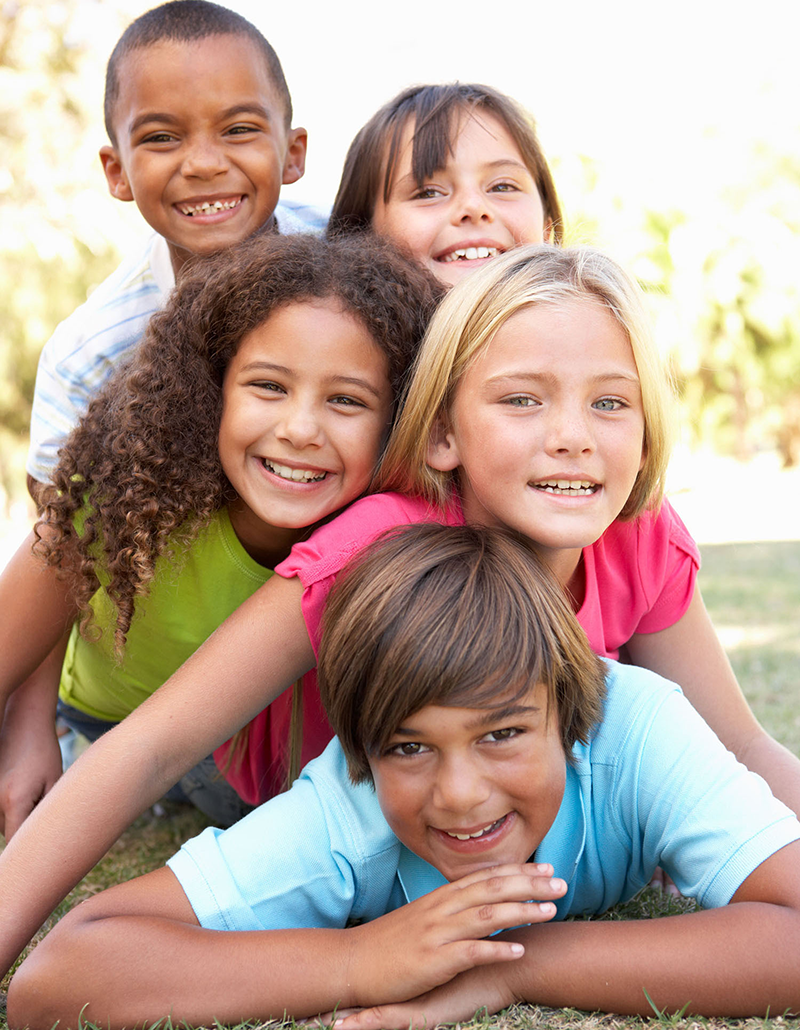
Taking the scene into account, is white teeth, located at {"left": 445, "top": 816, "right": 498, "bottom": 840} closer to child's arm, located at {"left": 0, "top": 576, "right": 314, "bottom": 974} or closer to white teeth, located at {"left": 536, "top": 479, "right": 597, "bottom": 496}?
child's arm, located at {"left": 0, "top": 576, "right": 314, "bottom": 974}

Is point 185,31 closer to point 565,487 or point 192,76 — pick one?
point 192,76

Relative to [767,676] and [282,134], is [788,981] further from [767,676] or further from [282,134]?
[767,676]

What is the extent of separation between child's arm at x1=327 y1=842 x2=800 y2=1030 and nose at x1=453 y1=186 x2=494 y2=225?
6.56 feet

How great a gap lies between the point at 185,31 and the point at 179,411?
4.75ft

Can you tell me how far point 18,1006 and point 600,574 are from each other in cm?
160

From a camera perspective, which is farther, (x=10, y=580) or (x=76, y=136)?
(x=76, y=136)

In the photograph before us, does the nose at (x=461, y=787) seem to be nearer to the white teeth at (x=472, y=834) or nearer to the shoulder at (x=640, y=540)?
the white teeth at (x=472, y=834)

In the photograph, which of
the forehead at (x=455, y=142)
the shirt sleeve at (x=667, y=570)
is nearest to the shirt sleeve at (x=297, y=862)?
the shirt sleeve at (x=667, y=570)

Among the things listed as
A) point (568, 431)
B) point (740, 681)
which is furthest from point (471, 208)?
point (740, 681)

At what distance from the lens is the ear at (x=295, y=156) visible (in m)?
3.68

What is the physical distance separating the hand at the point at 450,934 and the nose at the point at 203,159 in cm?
227

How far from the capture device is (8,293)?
16094 millimetres

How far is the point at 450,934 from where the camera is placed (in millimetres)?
1903

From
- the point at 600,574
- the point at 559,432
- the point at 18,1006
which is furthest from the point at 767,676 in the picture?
the point at 18,1006
